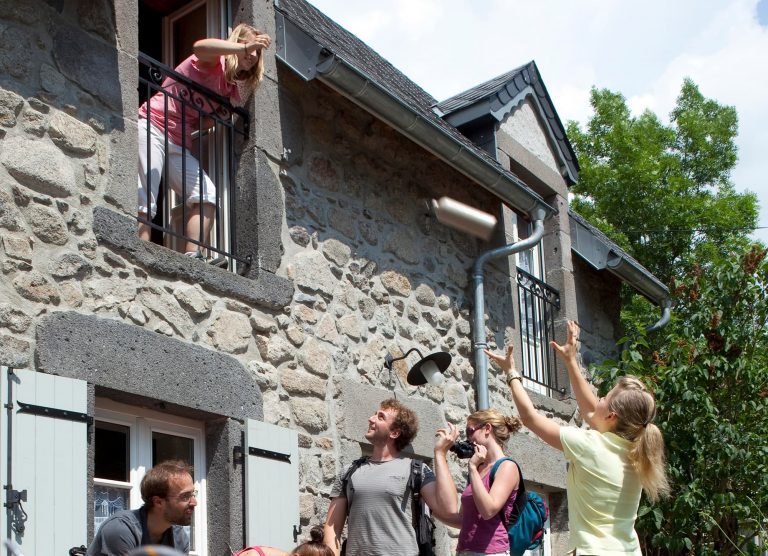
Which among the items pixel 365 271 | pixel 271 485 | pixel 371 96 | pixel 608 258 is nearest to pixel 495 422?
pixel 271 485

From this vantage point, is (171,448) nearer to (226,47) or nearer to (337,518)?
(337,518)

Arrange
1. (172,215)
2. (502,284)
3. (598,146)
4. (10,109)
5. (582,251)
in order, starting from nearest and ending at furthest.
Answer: (10,109) < (172,215) < (502,284) < (582,251) < (598,146)

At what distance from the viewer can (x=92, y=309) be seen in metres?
5.50

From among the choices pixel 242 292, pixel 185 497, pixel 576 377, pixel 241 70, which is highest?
pixel 241 70

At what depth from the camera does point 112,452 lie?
5699 mm

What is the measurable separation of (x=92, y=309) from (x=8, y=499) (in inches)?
39.3

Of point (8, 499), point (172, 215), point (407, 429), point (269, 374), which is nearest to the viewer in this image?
point (8, 499)

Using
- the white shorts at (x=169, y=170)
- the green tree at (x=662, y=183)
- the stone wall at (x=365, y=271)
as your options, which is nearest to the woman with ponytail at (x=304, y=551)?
the stone wall at (x=365, y=271)

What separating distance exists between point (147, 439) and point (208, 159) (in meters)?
1.86

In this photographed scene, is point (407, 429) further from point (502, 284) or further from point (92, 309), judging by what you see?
point (502, 284)

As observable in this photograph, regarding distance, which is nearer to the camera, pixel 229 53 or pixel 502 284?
pixel 229 53

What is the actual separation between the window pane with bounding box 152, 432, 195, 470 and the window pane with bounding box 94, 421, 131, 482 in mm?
166

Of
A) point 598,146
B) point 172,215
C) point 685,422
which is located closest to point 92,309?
point 172,215

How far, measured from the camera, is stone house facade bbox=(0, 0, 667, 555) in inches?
207
